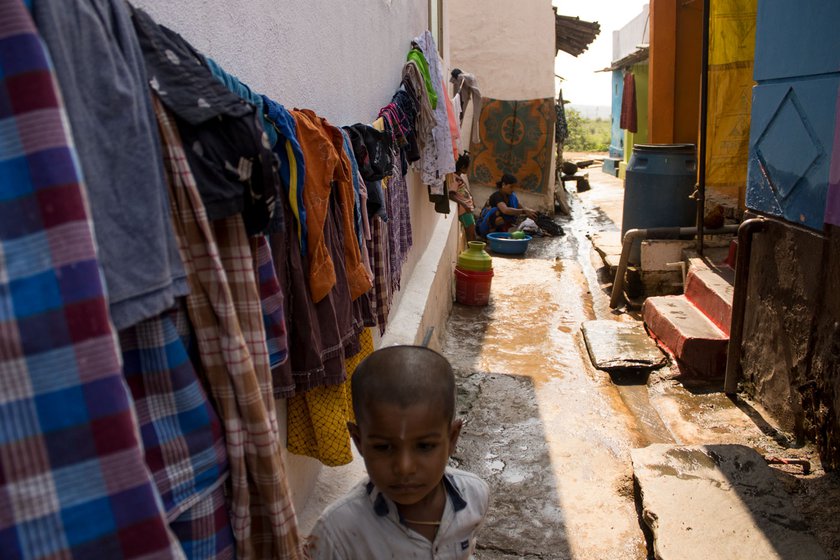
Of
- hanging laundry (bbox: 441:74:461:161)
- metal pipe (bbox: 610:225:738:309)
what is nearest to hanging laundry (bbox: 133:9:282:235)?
hanging laundry (bbox: 441:74:461:161)

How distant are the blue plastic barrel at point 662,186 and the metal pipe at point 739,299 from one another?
9.46 feet

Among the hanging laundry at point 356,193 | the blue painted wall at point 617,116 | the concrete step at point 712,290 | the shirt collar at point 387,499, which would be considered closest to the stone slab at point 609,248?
the concrete step at point 712,290

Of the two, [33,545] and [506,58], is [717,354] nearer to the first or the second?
[33,545]

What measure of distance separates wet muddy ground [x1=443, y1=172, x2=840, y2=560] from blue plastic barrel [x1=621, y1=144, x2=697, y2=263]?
1192mm

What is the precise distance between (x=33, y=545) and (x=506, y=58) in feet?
42.6

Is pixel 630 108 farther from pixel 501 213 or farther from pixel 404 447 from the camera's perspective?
pixel 404 447

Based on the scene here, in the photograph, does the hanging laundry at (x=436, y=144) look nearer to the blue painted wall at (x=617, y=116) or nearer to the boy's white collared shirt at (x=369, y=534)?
the boy's white collared shirt at (x=369, y=534)

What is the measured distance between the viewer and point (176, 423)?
3.73ft

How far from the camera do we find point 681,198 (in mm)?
7395

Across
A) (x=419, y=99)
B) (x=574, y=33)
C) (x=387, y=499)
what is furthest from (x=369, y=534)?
(x=574, y=33)

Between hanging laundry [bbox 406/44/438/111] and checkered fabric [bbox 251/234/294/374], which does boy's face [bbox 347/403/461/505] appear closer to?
checkered fabric [bbox 251/234/294/374]

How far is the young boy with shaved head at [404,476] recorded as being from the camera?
1.47m

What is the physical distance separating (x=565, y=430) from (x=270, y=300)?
10.7 feet

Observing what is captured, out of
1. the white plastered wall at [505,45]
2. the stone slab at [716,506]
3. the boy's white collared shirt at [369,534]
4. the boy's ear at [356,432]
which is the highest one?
the white plastered wall at [505,45]
